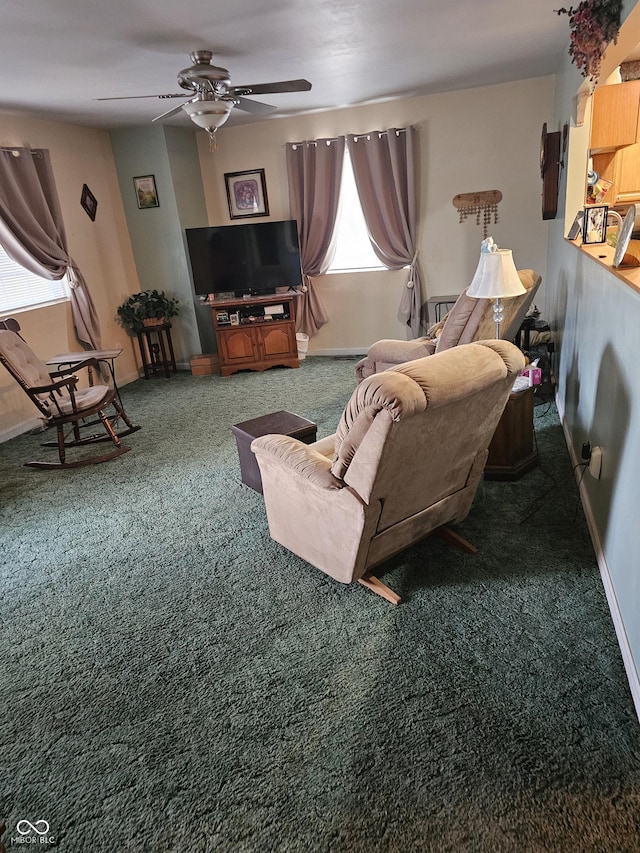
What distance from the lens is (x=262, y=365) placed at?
6.09 m

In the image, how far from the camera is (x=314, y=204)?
602 cm

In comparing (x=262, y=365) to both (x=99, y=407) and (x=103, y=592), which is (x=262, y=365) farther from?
(x=103, y=592)

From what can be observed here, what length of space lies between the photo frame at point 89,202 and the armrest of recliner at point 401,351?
3.42 m

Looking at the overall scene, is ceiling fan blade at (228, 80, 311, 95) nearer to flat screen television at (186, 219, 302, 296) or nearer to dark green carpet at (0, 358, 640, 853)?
dark green carpet at (0, 358, 640, 853)

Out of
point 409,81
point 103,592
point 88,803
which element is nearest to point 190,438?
point 103,592

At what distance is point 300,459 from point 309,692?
33.4 inches

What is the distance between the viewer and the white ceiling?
2.69 meters

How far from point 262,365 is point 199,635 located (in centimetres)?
417

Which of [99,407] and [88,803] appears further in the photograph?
[99,407]

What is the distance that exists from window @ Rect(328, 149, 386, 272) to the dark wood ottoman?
346 centimetres

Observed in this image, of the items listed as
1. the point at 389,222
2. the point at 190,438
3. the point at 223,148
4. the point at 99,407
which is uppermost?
the point at 223,148

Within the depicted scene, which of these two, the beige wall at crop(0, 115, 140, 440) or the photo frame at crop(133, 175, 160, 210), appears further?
the photo frame at crop(133, 175, 160, 210)

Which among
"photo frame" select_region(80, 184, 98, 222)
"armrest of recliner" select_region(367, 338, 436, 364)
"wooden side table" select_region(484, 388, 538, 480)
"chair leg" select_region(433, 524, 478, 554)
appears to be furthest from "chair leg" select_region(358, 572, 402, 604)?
"photo frame" select_region(80, 184, 98, 222)

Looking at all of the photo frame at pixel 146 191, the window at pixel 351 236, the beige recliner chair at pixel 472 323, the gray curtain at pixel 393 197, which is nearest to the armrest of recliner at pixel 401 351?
the beige recliner chair at pixel 472 323
